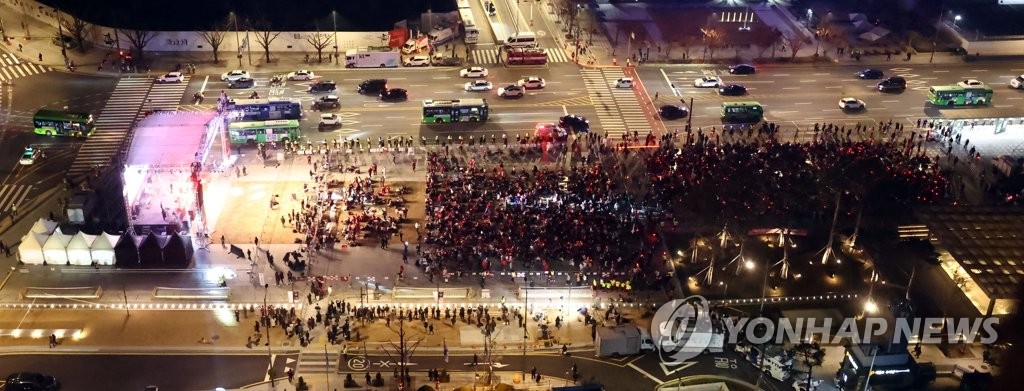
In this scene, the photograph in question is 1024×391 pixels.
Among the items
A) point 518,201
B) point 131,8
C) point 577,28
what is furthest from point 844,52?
point 131,8

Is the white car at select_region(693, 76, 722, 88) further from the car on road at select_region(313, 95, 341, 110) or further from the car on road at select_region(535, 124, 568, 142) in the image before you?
the car on road at select_region(313, 95, 341, 110)

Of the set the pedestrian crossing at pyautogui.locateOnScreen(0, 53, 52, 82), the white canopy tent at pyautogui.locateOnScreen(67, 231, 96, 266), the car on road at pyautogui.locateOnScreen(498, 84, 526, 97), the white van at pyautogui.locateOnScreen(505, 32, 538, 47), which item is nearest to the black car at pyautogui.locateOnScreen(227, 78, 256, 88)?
the pedestrian crossing at pyautogui.locateOnScreen(0, 53, 52, 82)

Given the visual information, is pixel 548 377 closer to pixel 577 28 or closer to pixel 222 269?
pixel 222 269

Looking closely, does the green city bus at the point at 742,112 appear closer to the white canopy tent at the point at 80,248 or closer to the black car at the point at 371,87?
the black car at the point at 371,87

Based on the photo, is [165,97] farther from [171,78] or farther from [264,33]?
[264,33]

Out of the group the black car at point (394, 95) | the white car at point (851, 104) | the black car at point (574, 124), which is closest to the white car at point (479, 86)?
the black car at point (394, 95)

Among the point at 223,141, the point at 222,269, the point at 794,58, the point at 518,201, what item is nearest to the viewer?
the point at 222,269

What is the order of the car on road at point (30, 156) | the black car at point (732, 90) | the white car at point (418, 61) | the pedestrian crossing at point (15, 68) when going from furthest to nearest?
the white car at point (418, 61) < the black car at point (732, 90) < the pedestrian crossing at point (15, 68) < the car on road at point (30, 156)
